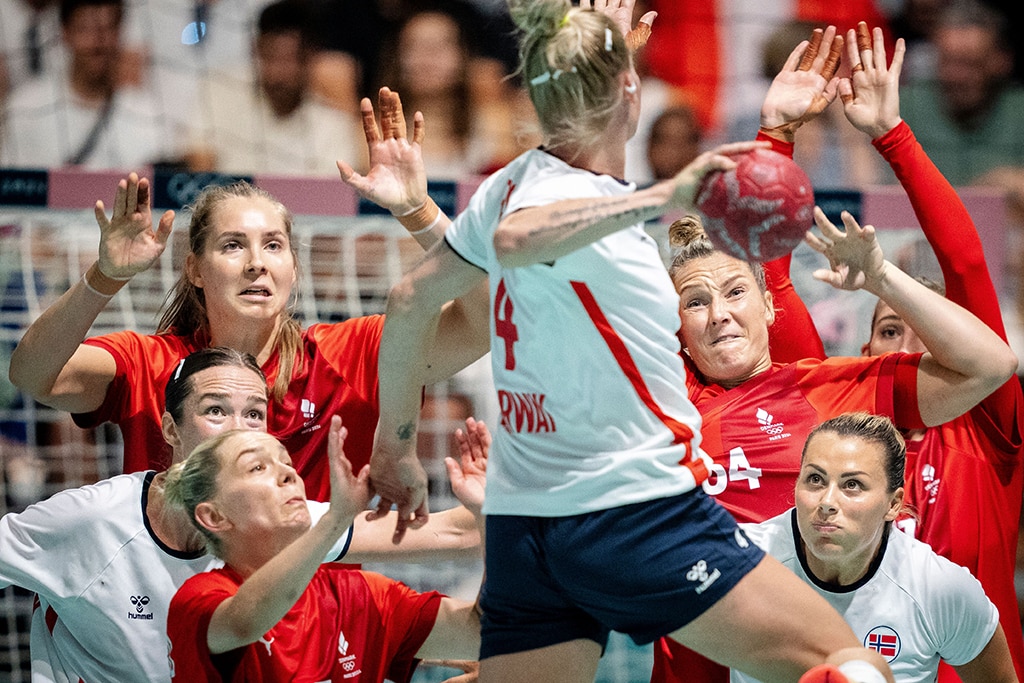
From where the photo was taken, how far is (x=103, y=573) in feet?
9.18

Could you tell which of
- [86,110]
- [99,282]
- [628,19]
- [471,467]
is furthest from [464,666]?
[86,110]

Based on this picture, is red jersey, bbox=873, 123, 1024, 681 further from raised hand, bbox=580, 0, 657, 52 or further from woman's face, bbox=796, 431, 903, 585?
raised hand, bbox=580, 0, 657, 52

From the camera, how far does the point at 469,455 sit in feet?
8.65

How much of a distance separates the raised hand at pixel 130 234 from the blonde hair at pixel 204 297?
0.58 ft

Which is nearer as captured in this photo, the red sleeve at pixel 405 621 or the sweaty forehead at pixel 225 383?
the red sleeve at pixel 405 621

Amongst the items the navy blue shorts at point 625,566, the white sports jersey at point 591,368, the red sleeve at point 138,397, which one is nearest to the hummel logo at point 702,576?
the navy blue shorts at point 625,566

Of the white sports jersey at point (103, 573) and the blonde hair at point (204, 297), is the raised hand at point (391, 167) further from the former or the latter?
the white sports jersey at point (103, 573)

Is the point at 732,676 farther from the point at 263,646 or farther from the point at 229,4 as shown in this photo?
the point at 229,4

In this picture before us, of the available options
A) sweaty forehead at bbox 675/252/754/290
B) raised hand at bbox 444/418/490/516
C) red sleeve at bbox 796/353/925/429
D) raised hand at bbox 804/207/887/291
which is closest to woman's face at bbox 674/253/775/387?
sweaty forehead at bbox 675/252/754/290

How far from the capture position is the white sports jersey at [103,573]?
2.79m

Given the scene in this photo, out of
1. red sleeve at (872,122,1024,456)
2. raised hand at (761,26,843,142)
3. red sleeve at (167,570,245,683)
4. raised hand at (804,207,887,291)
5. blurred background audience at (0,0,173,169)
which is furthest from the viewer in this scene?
blurred background audience at (0,0,173,169)

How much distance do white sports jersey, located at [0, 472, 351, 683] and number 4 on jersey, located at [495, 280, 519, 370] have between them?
854mm

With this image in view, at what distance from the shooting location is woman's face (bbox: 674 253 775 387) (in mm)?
3004

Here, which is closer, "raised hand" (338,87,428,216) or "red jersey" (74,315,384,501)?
"raised hand" (338,87,428,216)
